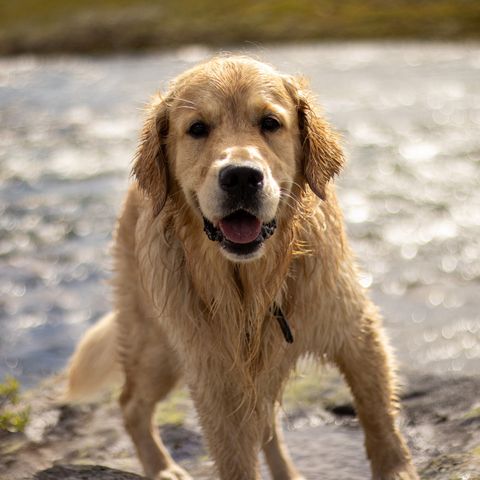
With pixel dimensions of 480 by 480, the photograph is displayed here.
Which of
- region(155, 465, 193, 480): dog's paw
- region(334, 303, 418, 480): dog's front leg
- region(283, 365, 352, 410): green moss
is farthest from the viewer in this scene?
region(283, 365, 352, 410): green moss

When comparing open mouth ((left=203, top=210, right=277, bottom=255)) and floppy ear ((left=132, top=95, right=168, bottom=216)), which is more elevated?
floppy ear ((left=132, top=95, right=168, bottom=216))

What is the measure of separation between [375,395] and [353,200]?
6.73 m

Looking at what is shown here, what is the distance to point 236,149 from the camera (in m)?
3.84

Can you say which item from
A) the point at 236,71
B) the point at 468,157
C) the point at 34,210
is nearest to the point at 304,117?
the point at 236,71

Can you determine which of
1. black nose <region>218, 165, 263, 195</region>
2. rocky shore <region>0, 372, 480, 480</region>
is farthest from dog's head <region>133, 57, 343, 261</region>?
rocky shore <region>0, 372, 480, 480</region>

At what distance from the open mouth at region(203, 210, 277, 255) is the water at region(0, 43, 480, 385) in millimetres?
1042

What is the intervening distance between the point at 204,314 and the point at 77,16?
121 ft

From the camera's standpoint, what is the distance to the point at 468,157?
12.8 m

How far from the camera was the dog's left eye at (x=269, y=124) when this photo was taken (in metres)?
4.09

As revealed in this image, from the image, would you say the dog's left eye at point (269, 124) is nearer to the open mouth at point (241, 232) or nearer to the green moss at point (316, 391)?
the open mouth at point (241, 232)

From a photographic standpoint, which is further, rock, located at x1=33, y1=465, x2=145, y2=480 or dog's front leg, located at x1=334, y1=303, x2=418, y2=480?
rock, located at x1=33, y1=465, x2=145, y2=480

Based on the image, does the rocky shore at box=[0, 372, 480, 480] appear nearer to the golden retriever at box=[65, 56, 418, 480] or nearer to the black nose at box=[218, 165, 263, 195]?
the golden retriever at box=[65, 56, 418, 480]

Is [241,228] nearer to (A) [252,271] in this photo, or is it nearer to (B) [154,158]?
(A) [252,271]

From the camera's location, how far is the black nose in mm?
3719
